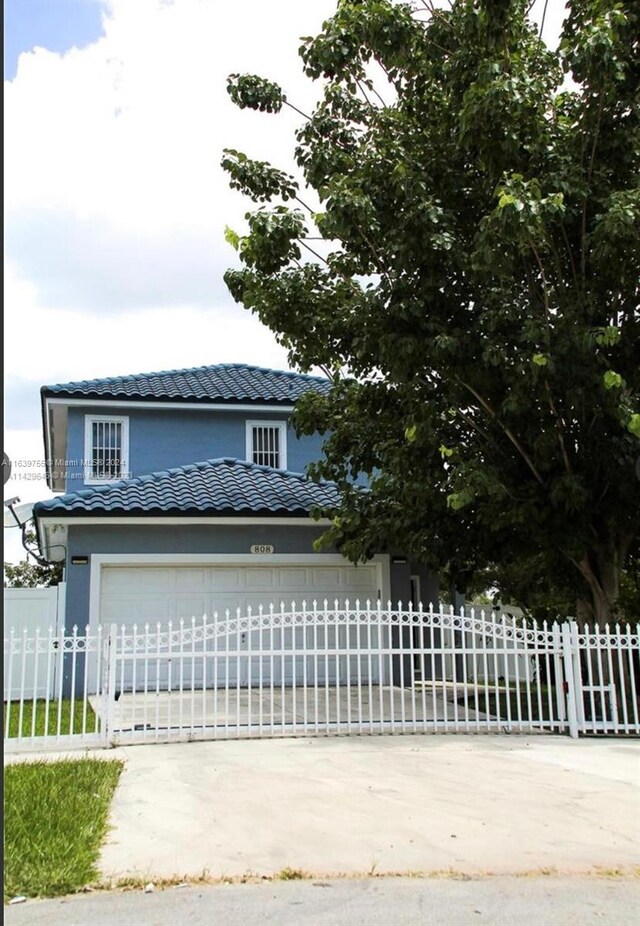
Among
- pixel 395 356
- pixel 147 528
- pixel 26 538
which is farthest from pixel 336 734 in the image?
pixel 26 538

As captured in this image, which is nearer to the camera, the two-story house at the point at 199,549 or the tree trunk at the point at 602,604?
the tree trunk at the point at 602,604

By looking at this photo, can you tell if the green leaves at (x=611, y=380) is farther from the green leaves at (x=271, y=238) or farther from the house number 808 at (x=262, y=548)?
the house number 808 at (x=262, y=548)

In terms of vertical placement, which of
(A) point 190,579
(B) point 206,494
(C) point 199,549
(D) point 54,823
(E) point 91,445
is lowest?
(D) point 54,823

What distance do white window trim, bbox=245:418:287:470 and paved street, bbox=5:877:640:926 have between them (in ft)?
53.5

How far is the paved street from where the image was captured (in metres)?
4.41

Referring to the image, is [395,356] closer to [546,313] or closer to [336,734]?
[546,313]

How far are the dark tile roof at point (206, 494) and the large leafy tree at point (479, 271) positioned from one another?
9.04 feet

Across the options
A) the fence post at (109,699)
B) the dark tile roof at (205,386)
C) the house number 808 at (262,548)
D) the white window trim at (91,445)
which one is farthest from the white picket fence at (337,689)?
the dark tile roof at (205,386)

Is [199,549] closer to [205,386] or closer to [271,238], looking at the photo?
[271,238]

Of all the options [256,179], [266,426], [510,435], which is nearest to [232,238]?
[256,179]

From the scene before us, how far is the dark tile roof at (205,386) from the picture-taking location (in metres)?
20.2

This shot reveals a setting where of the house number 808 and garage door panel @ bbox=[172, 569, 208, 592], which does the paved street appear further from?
the house number 808

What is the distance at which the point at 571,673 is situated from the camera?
10414 mm

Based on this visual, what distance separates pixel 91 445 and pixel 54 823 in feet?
49.3
